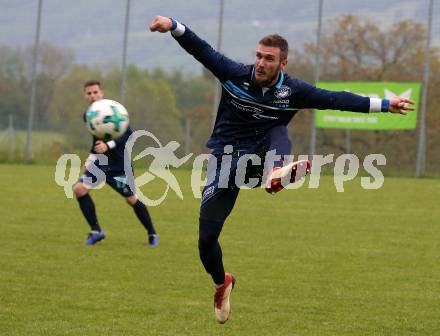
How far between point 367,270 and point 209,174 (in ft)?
12.1

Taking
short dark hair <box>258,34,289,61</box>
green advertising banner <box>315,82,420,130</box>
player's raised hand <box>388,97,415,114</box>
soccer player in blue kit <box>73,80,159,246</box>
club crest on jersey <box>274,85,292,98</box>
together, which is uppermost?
green advertising banner <box>315,82,420,130</box>

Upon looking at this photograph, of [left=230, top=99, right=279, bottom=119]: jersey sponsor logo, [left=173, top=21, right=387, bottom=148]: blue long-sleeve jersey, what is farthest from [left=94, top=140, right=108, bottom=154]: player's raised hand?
[left=230, top=99, right=279, bottom=119]: jersey sponsor logo

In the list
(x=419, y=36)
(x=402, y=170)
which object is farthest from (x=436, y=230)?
(x=419, y=36)

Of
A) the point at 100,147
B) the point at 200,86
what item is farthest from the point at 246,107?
the point at 200,86

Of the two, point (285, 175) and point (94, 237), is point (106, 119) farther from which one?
point (285, 175)

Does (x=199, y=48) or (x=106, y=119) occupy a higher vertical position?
(x=199, y=48)

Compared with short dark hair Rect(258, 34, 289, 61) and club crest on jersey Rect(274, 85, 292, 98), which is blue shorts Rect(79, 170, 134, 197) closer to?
club crest on jersey Rect(274, 85, 292, 98)

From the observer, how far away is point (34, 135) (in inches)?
1308

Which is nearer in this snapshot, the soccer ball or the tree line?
the soccer ball

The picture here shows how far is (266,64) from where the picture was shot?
24.0 ft

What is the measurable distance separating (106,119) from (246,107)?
4.28 m

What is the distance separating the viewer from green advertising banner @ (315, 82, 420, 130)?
28.5 metres

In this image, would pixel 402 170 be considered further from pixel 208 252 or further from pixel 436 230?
pixel 208 252

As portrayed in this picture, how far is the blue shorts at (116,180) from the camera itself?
42.2ft
